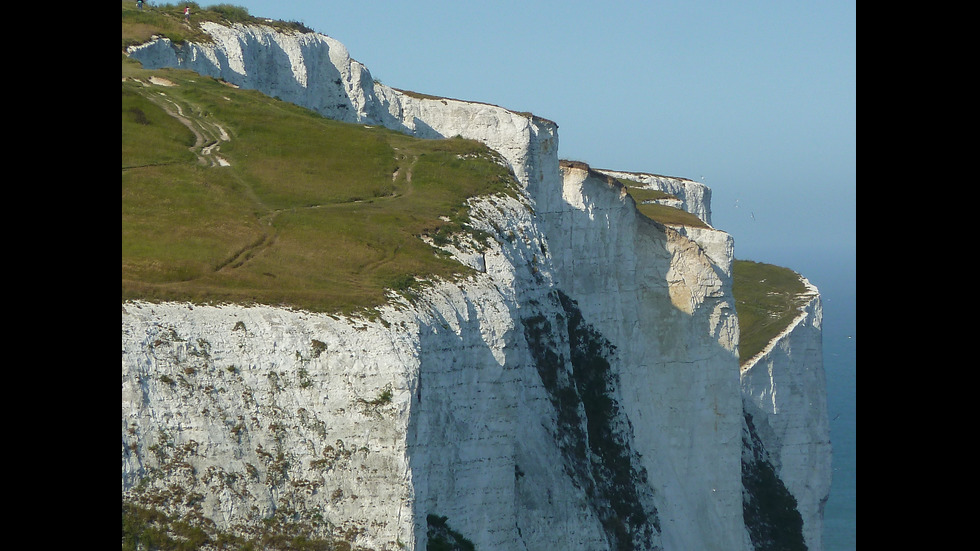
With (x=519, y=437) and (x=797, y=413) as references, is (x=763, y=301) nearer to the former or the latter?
(x=797, y=413)

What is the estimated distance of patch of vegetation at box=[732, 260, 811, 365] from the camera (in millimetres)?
70562

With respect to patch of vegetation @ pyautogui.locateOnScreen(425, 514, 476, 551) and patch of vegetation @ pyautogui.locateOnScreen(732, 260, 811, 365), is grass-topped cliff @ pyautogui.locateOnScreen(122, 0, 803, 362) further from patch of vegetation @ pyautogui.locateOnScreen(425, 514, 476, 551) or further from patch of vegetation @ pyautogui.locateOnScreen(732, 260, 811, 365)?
patch of vegetation @ pyautogui.locateOnScreen(732, 260, 811, 365)

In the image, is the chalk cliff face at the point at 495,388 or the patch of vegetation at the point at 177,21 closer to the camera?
the chalk cliff face at the point at 495,388

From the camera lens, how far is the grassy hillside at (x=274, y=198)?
86.0 feet

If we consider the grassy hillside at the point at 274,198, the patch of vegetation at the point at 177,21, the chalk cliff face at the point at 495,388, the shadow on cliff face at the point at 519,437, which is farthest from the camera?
the patch of vegetation at the point at 177,21

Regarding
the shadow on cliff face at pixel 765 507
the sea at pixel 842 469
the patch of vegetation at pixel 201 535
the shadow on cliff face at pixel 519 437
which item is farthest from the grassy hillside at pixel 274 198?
the sea at pixel 842 469

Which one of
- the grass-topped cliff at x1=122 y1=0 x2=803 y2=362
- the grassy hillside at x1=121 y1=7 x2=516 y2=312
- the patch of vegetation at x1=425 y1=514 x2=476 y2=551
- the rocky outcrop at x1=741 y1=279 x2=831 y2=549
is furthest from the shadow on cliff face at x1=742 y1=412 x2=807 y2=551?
the patch of vegetation at x1=425 y1=514 x2=476 y2=551

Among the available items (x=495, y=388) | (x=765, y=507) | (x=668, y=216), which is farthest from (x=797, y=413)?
(x=495, y=388)

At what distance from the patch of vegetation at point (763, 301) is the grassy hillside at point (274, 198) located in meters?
A: 30.6

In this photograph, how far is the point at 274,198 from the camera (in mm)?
35656

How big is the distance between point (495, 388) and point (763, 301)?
54906 millimetres

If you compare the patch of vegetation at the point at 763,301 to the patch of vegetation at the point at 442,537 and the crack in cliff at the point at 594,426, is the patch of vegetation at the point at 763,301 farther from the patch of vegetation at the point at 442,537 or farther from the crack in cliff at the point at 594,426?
the patch of vegetation at the point at 442,537
